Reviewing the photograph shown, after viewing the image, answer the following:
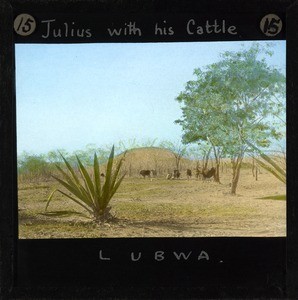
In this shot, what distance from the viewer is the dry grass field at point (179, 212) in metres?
3.41

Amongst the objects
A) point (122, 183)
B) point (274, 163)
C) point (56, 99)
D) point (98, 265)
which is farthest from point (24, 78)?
point (274, 163)

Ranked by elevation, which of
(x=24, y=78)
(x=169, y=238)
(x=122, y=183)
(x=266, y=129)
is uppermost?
(x=24, y=78)

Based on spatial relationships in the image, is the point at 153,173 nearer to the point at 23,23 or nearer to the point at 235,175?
the point at 235,175

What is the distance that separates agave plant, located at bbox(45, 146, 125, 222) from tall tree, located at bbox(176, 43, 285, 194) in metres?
0.35

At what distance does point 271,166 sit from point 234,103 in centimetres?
31

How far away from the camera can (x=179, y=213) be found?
3414 millimetres

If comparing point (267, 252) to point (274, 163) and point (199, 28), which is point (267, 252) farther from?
point (199, 28)

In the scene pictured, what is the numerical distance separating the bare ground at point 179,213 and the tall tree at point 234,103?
0.09 m

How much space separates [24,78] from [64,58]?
186 mm

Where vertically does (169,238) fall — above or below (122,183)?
below

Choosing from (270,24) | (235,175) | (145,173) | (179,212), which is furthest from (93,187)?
(270,24)

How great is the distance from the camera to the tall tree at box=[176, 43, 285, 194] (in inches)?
134

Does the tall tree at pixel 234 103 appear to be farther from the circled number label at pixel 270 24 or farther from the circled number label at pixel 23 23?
the circled number label at pixel 23 23

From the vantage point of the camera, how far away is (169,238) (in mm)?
3400
